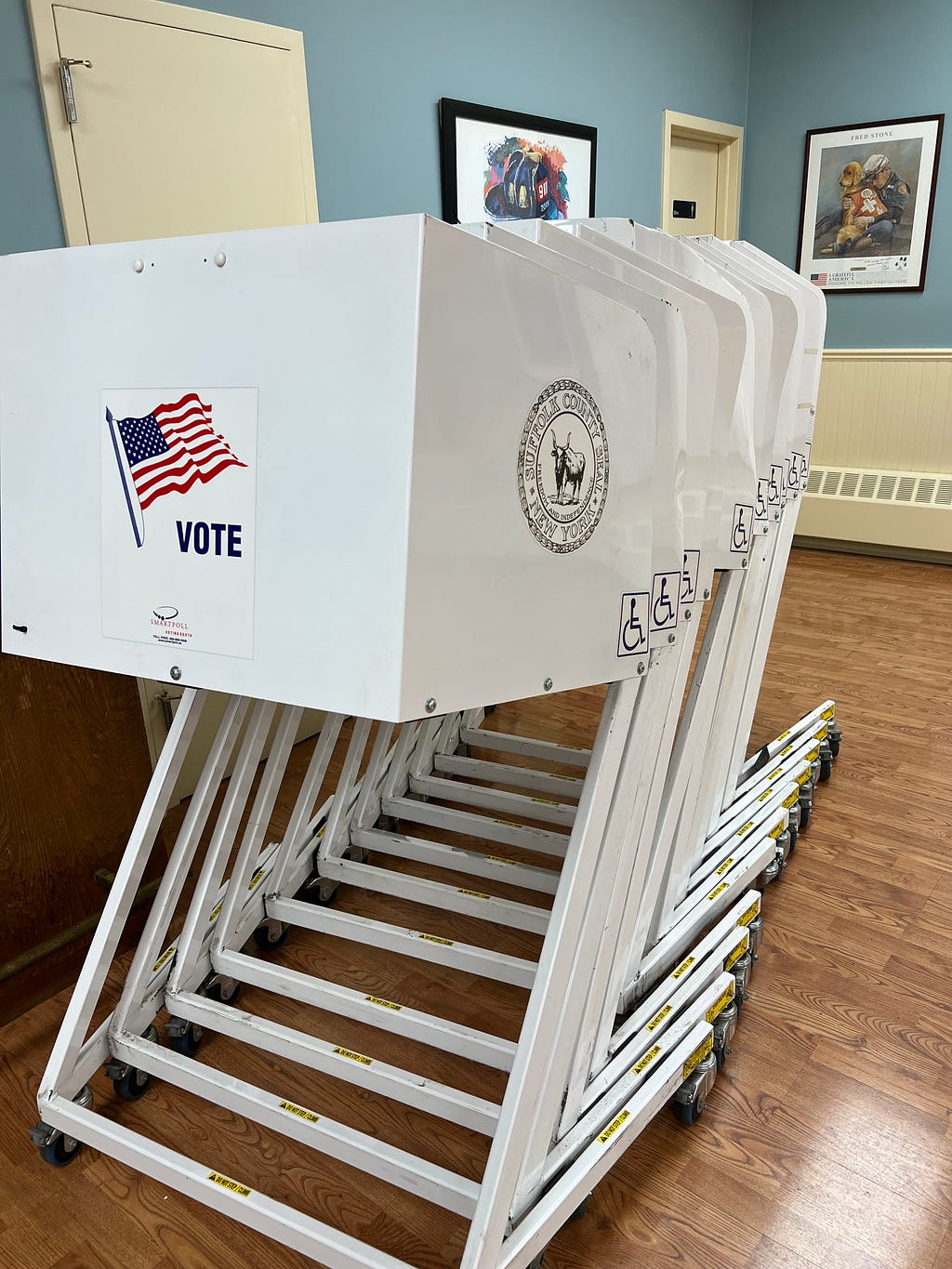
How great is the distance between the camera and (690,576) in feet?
4.94

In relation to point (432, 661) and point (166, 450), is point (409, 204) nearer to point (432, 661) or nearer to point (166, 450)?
point (166, 450)

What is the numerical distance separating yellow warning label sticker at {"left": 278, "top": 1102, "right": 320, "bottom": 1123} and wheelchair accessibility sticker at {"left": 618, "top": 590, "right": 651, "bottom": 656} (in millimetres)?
882

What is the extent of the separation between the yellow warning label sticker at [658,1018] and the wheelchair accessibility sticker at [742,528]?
836 millimetres

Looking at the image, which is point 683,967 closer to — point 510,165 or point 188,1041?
point 188,1041

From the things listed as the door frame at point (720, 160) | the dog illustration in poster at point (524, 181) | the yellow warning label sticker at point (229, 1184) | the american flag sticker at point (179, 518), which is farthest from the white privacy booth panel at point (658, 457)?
the door frame at point (720, 160)

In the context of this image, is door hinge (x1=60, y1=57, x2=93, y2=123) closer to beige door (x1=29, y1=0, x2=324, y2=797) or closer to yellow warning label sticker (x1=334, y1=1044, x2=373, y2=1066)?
beige door (x1=29, y1=0, x2=324, y2=797)

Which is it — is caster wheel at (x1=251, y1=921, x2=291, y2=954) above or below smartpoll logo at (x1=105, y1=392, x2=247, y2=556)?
below

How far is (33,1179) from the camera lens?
1512mm

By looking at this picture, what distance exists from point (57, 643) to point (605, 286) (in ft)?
2.80

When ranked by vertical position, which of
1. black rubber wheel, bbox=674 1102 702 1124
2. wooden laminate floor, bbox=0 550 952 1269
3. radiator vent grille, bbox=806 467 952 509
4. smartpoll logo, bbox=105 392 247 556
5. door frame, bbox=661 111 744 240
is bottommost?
wooden laminate floor, bbox=0 550 952 1269

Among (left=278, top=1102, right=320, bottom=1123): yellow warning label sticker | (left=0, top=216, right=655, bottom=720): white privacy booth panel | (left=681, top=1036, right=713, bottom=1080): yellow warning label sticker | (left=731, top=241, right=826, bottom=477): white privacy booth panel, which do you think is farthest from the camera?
(left=731, top=241, right=826, bottom=477): white privacy booth panel

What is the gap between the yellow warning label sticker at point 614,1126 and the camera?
1.41 metres

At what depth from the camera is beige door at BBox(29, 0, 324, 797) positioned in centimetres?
233

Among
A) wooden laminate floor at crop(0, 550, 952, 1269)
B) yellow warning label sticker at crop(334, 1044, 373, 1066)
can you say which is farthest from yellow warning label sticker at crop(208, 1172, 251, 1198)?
yellow warning label sticker at crop(334, 1044, 373, 1066)
